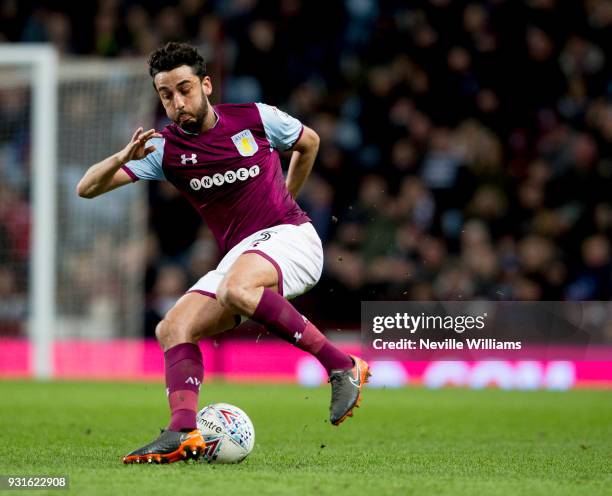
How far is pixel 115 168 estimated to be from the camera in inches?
231

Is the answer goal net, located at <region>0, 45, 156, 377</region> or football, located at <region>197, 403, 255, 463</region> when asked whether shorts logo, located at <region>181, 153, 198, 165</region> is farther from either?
goal net, located at <region>0, 45, 156, 377</region>

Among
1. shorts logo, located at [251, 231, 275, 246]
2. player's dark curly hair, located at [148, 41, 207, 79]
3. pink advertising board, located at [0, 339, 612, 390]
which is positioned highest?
player's dark curly hair, located at [148, 41, 207, 79]

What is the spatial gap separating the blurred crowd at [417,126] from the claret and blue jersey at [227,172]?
5.53m

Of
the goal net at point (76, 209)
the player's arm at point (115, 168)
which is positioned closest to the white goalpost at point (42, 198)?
the goal net at point (76, 209)

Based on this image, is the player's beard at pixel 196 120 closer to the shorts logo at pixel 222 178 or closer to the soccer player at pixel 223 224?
the soccer player at pixel 223 224

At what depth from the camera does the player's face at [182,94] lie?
233 inches

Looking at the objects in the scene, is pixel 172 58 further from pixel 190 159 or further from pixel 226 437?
pixel 226 437

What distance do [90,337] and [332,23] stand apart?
5528 mm

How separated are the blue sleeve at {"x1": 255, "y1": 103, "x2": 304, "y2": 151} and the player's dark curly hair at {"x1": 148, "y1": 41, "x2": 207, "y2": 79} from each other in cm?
47

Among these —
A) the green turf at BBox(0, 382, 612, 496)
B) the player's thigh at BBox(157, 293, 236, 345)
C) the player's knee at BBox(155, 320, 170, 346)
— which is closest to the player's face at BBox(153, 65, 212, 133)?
the player's thigh at BBox(157, 293, 236, 345)

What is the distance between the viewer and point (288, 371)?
13844 mm

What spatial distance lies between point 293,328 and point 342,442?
156cm

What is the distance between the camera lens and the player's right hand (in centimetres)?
570

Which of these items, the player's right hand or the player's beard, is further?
the player's beard
